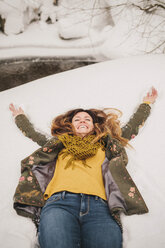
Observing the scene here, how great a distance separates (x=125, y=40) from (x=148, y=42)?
37 cm

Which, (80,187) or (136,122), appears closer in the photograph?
(80,187)

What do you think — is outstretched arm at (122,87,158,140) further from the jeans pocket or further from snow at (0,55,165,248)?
the jeans pocket

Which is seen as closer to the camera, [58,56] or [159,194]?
[159,194]

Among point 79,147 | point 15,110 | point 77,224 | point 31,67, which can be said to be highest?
point 31,67

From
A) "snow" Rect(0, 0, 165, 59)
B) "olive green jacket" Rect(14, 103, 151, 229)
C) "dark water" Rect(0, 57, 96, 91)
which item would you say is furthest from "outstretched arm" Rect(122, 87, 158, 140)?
"dark water" Rect(0, 57, 96, 91)

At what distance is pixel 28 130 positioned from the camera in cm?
150

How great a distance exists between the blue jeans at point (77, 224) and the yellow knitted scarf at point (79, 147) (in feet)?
0.77

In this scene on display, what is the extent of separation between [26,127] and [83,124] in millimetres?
526

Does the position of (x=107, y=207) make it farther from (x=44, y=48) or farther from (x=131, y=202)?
(x=44, y=48)

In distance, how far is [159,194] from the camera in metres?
1.14

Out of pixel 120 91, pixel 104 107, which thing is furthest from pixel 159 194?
pixel 120 91

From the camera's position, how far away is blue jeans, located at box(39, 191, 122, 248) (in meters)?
0.87

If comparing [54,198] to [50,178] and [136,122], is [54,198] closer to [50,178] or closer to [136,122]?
[50,178]

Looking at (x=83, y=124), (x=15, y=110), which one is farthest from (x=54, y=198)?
(x=15, y=110)
